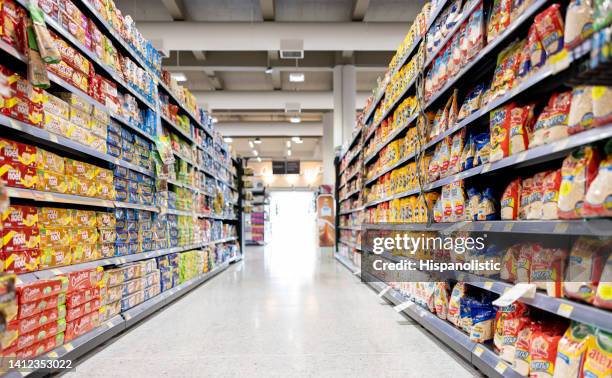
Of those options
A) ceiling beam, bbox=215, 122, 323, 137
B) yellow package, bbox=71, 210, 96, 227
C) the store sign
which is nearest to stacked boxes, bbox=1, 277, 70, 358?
yellow package, bbox=71, 210, 96, 227

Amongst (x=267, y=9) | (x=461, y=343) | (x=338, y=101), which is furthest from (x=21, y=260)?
(x=338, y=101)

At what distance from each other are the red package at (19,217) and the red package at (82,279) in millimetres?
394

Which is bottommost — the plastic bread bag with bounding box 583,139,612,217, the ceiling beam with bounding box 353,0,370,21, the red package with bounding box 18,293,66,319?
the red package with bounding box 18,293,66,319

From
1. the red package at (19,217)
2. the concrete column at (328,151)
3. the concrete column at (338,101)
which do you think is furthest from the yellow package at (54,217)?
the concrete column at (328,151)

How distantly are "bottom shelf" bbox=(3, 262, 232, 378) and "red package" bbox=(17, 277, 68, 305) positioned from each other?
0.30 metres

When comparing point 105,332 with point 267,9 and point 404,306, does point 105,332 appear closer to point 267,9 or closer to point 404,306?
point 404,306

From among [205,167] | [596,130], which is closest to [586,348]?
[596,130]

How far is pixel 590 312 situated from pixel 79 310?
8.35ft

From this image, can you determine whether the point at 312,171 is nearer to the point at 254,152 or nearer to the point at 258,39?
the point at 254,152

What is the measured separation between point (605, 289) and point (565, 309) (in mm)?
168

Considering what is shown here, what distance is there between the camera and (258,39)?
7.96m

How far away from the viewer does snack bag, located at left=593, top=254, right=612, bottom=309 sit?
1.35 metres

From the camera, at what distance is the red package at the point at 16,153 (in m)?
1.86

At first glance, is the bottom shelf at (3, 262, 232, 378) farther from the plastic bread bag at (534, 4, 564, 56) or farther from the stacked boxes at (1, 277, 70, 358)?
the plastic bread bag at (534, 4, 564, 56)
